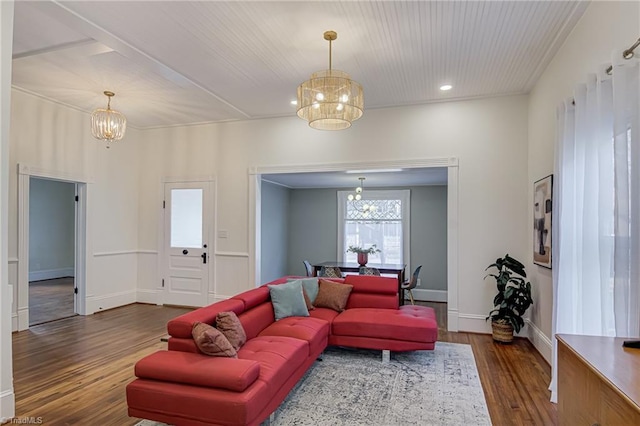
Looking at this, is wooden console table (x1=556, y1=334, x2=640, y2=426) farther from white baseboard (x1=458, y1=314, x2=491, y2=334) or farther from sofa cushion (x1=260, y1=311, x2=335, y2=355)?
white baseboard (x1=458, y1=314, x2=491, y2=334)

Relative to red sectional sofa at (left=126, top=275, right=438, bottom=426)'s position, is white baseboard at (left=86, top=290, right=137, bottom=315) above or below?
below

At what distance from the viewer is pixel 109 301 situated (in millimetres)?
6141

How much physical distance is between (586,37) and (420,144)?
244 cm

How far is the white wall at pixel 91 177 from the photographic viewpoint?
4.82 meters

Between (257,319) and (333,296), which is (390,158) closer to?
(333,296)

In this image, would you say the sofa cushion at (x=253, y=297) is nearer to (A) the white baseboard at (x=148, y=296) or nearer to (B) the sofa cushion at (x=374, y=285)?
(B) the sofa cushion at (x=374, y=285)

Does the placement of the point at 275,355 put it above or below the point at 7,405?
above

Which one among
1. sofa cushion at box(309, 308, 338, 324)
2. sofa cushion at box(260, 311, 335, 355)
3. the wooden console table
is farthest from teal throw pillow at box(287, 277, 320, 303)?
the wooden console table

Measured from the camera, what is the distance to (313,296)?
4.49 metres

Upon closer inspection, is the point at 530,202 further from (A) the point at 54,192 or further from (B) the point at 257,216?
(A) the point at 54,192

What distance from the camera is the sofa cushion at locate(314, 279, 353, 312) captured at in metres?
4.39

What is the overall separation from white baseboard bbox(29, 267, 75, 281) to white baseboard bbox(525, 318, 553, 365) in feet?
35.3

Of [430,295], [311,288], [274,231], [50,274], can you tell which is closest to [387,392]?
[311,288]

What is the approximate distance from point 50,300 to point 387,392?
267 inches
